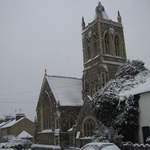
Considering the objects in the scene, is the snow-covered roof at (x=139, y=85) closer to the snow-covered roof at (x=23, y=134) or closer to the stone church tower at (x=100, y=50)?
the stone church tower at (x=100, y=50)

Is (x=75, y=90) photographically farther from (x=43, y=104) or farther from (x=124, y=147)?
(x=124, y=147)

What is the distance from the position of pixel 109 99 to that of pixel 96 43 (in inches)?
763

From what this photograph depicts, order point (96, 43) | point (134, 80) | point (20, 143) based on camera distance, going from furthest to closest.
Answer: point (96, 43)
point (20, 143)
point (134, 80)

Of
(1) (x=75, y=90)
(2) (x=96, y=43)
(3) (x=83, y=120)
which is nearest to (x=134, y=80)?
(3) (x=83, y=120)

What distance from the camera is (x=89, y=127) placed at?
110 ft

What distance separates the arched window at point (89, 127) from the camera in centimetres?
3309

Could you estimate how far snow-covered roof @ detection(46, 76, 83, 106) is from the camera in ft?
146

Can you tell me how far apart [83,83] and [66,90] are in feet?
12.3

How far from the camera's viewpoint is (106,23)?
1820 inches

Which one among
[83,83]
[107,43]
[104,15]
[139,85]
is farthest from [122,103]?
[104,15]

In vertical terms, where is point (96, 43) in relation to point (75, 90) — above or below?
above

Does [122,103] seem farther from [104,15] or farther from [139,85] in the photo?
[104,15]

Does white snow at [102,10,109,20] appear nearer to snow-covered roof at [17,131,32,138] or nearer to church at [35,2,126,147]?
church at [35,2,126,147]

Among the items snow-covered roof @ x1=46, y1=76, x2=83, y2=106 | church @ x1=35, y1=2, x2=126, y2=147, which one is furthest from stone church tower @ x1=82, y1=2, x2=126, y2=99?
snow-covered roof @ x1=46, y1=76, x2=83, y2=106
